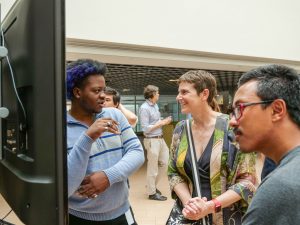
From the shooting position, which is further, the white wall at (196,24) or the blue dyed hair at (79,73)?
the white wall at (196,24)

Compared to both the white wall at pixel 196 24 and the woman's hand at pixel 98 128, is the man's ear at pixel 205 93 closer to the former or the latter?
the woman's hand at pixel 98 128

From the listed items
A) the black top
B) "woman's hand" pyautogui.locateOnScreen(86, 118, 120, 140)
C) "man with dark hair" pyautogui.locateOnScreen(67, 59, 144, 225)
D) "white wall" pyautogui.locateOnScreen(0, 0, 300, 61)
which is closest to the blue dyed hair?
"man with dark hair" pyautogui.locateOnScreen(67, 59, 144, 225)

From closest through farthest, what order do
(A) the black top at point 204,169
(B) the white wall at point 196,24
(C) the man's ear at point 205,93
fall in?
(A) the black top at point 204,169
(C) the man's ear at point 205,93
(B) the white wall at point 196,24

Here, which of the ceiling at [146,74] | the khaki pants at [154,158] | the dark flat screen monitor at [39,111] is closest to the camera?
the dark flat screen monitor at [39,111]

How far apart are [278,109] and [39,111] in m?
0.64

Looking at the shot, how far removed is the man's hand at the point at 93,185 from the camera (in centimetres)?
119

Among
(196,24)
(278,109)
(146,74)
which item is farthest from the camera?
(146,74)

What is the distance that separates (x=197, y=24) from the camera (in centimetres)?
307

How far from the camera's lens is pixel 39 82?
23.8 inches

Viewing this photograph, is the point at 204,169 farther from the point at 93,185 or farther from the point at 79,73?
the point at 79,73

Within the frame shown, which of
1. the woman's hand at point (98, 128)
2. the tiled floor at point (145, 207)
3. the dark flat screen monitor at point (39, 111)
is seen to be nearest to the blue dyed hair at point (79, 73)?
the woman's hand at point (98, 128)

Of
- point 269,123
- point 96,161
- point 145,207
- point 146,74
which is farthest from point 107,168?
point 146,74

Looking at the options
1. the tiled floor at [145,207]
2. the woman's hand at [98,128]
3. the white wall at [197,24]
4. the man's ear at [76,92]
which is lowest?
the tiled floor at [145,207]

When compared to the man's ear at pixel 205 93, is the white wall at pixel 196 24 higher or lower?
higher
